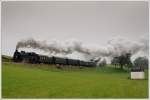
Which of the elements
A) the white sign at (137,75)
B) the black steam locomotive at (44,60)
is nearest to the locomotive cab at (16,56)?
the black steam locomotive at (44,60)

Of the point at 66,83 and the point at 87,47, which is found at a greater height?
the point at 87,47

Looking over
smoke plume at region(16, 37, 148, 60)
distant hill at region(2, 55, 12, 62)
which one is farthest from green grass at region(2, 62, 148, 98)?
smoke plume at region(16, 37, 148, 60)

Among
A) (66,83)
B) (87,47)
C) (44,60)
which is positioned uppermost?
(87,47)

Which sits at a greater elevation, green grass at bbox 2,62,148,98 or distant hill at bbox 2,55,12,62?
distant hill at bbox 2,55,12,62

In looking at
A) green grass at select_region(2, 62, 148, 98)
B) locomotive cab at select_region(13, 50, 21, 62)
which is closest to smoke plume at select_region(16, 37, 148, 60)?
locomotive cab at select_region(13, 50, 21, 62)

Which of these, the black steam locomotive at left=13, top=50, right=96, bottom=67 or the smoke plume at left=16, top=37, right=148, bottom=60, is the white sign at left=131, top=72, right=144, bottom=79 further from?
the black steam locomotive at left=13, top=50, right=96, bottom=67

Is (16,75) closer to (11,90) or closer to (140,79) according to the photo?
(11,90)

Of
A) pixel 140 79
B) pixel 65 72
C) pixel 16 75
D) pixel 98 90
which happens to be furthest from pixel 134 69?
pixel 16 75

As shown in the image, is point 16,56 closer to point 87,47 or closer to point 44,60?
point 44,60

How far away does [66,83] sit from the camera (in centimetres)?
452

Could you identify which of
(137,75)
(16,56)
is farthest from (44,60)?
(137,75)

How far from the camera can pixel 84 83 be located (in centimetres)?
453

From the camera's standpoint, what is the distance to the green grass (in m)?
4.45

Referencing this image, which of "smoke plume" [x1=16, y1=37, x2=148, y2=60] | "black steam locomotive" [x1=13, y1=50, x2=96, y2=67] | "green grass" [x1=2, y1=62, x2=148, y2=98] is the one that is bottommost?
"green grass" [x1=2, y1=62, x2=148, y2=98]
